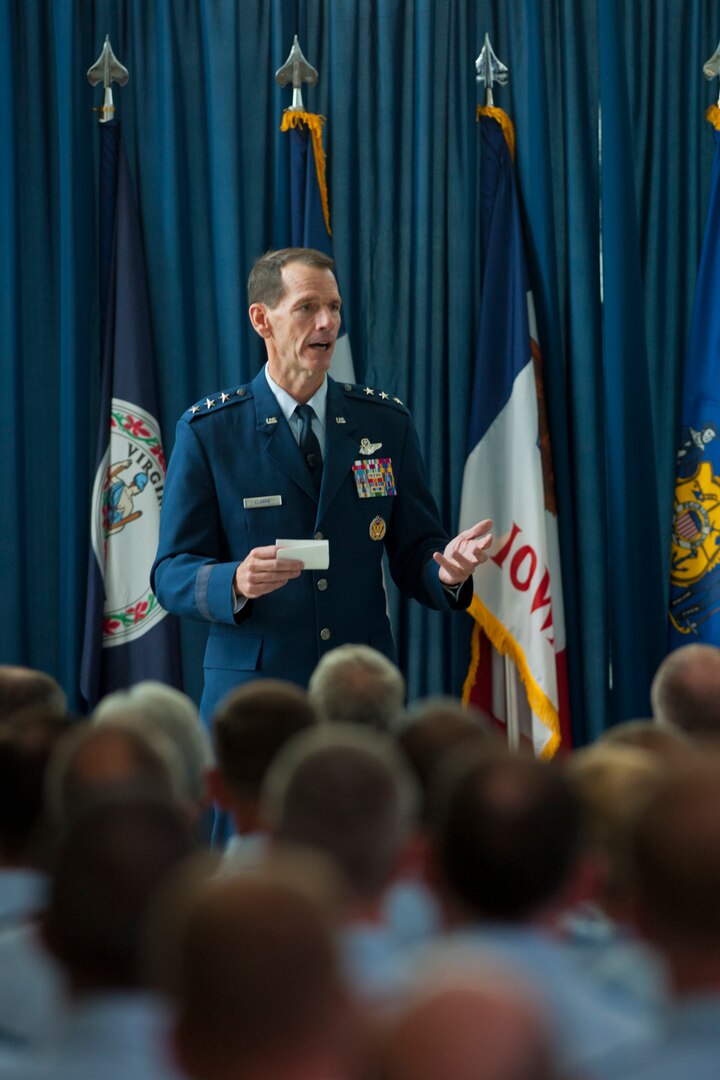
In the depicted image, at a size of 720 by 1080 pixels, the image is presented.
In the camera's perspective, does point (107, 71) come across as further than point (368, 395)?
Yes

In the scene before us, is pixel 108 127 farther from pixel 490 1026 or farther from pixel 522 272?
pixel 490 1026

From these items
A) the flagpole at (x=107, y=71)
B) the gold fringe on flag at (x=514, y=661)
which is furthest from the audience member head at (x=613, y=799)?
the flagpole at (x=107, y=71)

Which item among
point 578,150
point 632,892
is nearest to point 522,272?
→ point 578,150

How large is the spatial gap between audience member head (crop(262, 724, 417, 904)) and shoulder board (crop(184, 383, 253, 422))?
207cm

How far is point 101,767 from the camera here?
1.34m

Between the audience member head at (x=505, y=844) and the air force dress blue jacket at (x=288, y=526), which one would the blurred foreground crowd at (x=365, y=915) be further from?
the air force dress blue jacket at (x=288, y=526)

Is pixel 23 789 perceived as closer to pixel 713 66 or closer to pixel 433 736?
pixel 433 736

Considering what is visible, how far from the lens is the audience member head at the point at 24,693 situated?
189 cm

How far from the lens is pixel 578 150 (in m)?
4.15

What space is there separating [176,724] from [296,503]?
1.52m

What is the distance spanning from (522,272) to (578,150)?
430mm

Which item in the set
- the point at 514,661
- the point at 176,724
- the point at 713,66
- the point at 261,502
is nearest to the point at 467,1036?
the point at 176,724

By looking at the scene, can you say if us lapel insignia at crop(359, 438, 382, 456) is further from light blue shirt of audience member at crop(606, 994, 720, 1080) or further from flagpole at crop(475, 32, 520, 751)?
light blue shirt of audience member at crop(606, 994, 720, 1080)

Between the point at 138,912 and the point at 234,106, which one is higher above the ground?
the point at 234,106
